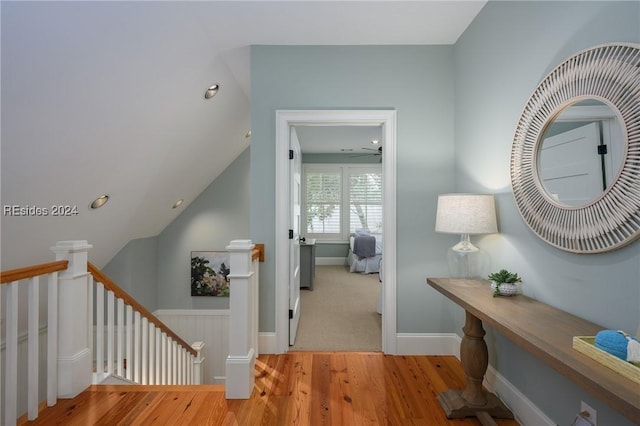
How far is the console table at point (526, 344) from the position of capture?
2.69ft

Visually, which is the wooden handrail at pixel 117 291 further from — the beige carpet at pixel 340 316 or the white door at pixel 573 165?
the white door at pixel 573 165

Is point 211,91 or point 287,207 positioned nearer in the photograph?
point 287,207

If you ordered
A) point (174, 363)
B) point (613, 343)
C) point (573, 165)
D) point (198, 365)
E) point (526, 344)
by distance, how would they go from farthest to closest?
point (198, 365)
point (174, 363)
point (573, 165)
point (526, 344)
point (613, 343)

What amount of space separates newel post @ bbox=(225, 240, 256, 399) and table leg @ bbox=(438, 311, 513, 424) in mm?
1205

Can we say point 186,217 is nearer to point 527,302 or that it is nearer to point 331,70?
point 331,70

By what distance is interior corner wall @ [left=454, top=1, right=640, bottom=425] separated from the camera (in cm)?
115

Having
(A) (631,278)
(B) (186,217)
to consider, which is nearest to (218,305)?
(B) (186,217)

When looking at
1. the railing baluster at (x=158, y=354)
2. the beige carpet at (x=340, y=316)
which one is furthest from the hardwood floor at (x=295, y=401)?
the railing baluster at (x=158, y=354)

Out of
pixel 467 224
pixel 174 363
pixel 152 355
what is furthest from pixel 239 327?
pixel 174 363

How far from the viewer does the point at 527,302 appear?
4.91 ft

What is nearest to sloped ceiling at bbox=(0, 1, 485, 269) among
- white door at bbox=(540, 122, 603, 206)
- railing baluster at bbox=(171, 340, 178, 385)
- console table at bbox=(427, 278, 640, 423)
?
white door at bbox=(540, 122, 603, 206)

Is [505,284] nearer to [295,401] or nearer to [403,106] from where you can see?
[295,401]

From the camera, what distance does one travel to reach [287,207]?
244 cm

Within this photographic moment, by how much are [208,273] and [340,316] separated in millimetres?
2361
